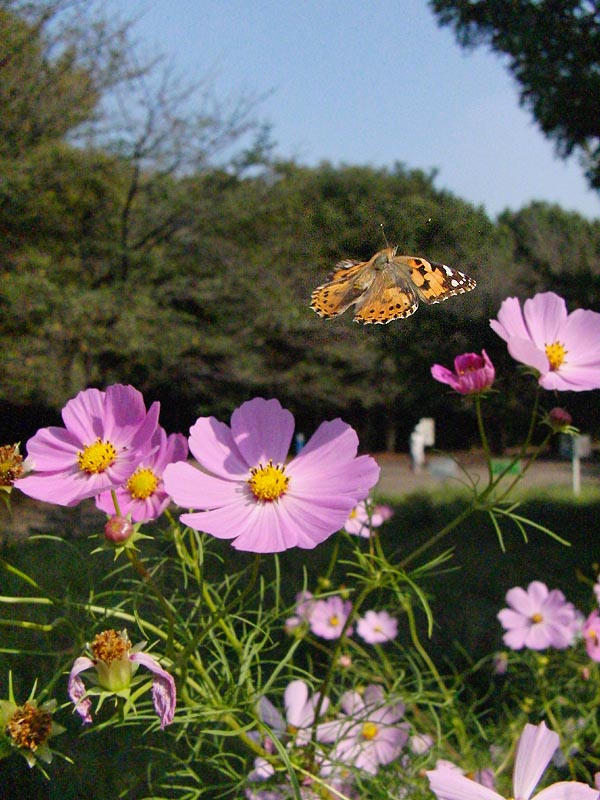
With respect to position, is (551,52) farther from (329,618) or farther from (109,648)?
(109,648)

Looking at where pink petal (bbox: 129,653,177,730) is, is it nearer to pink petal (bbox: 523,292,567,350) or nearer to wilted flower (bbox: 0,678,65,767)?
wilted flower (bbox: 0,678,65,767)

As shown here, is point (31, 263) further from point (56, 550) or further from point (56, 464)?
point (56, 464)

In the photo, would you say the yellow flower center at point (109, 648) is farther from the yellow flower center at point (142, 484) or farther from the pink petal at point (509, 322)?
the pink petal at point (509, 322)

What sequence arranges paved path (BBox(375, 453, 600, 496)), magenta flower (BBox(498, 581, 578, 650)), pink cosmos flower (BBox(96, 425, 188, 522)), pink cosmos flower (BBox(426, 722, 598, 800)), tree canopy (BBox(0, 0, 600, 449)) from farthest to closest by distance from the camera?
paved path (BBox(375, 453, 600, 496))
tree canopy (BBox(0, 0, 600, 449))
magenta flower (BBox(498, 581, 578, 650))
pink cosmos flower (BBox(96, 425, 188, 522))
pink cosmos flower (BBox(426, 722, 598, 800))

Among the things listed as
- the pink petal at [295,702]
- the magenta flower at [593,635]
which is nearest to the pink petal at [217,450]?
the pink petal at [295,702]

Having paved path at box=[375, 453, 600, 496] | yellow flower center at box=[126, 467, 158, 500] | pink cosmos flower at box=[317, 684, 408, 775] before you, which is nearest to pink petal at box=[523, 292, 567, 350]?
yellow flower center at box=[126, 467, 158, 500]

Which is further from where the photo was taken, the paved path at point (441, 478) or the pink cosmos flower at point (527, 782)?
the paved path at point (441, 478)

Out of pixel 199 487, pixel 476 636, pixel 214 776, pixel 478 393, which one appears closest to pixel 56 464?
pixel 199 487

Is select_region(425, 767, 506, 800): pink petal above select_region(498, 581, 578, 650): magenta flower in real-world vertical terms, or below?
above
